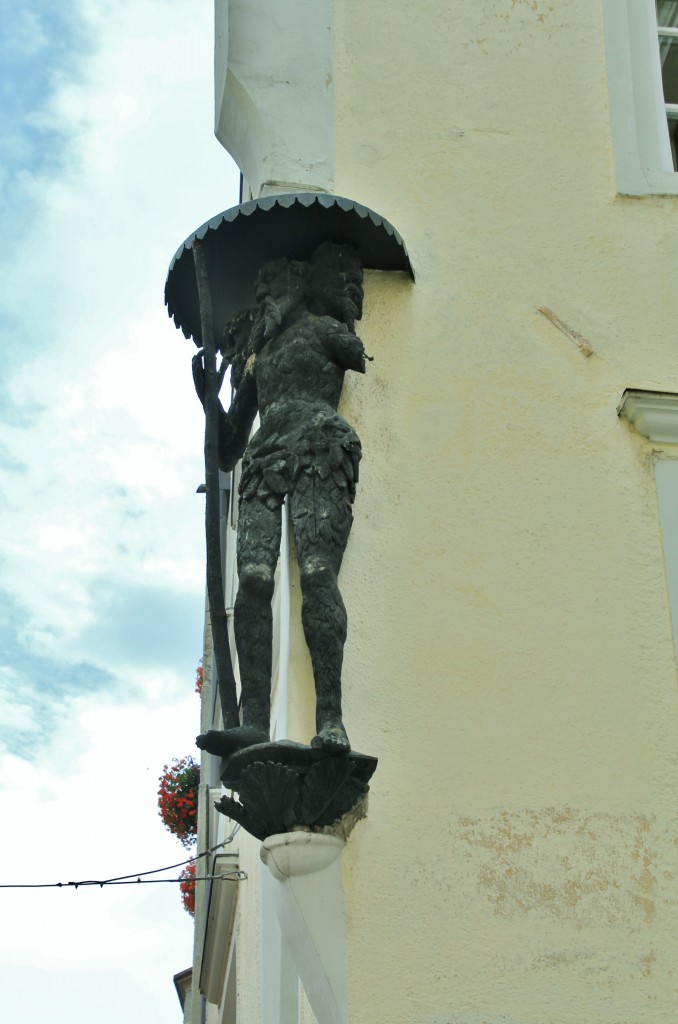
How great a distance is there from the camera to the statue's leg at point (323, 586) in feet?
19.4

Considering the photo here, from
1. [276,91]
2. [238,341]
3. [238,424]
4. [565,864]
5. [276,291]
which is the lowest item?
[565,864]

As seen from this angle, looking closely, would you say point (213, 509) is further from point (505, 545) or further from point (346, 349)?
point (505, 545)

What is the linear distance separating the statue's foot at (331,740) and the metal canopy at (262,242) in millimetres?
2128

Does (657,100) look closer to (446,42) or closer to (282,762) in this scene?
(446,42)

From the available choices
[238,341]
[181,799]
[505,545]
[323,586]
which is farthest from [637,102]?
[181,799]

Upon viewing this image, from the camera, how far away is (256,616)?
20.4ft

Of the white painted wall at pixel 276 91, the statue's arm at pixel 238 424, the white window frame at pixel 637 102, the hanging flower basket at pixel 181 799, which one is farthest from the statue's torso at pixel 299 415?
the hanging flower basket at pixel 181 799

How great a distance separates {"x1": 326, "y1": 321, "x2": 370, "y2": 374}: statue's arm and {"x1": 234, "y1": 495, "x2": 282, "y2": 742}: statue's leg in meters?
0.81

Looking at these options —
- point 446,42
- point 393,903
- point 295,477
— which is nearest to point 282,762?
point 393,903

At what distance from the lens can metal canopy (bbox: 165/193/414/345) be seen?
22.4 feet

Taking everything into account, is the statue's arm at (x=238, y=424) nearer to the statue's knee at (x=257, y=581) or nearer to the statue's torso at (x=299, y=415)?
the statue's torso at (x=299, y=415)

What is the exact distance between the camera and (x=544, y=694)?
6418 mm

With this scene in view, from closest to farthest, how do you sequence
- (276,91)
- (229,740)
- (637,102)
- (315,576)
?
(229,740)
(315,576)
(276,91)
(637,102)

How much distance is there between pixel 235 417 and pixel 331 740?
5.92 feet
